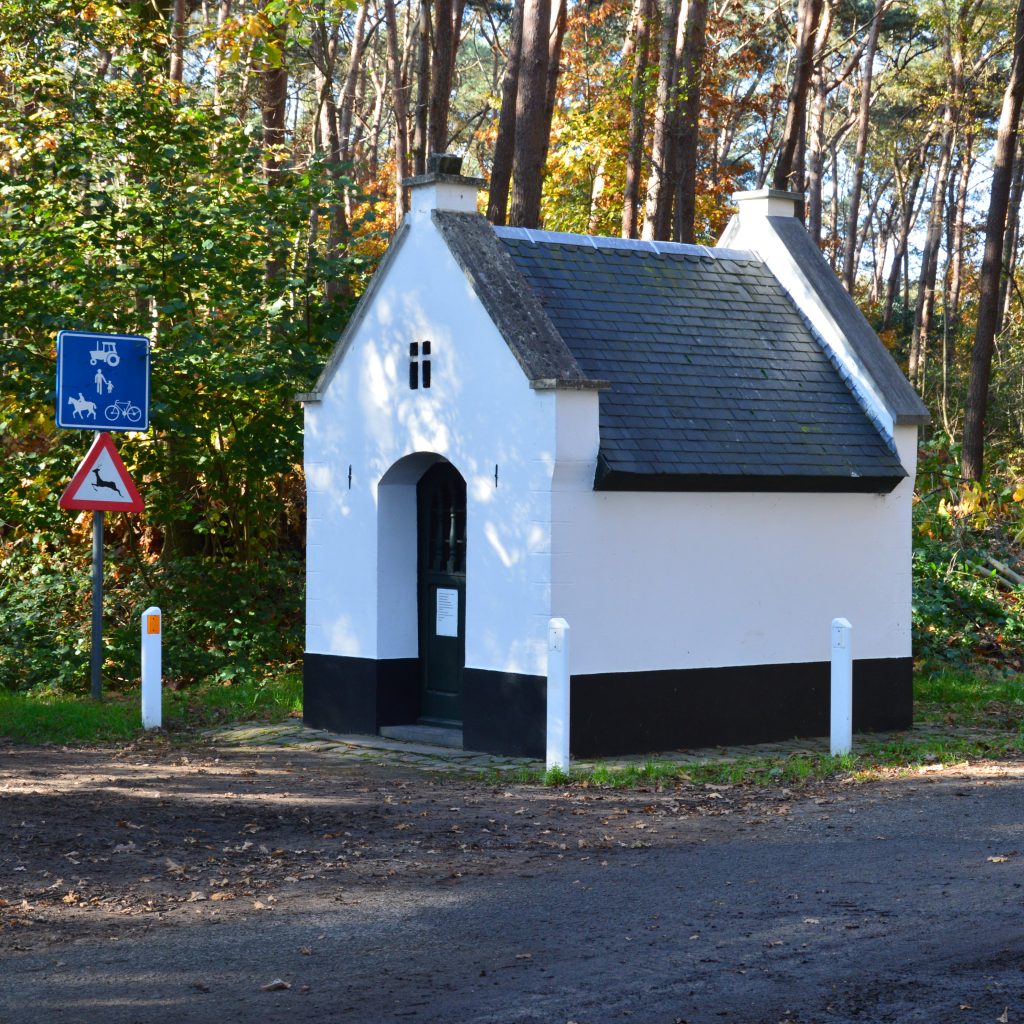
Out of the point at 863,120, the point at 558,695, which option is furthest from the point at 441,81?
the point at 863,120

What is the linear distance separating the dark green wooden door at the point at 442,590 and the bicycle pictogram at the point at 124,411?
2.81 meters

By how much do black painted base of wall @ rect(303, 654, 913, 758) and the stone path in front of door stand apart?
5.3 inches

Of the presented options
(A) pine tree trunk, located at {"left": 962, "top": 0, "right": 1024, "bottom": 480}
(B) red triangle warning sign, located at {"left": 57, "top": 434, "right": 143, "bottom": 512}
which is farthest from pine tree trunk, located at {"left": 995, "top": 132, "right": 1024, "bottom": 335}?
(B) red triangle warning sign, located at {"left": 57, "top": 434, "right": 143, "bottom": 512}

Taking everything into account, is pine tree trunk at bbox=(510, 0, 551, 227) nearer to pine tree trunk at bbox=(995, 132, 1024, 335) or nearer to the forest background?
the forest background

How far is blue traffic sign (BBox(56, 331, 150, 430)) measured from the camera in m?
14.0

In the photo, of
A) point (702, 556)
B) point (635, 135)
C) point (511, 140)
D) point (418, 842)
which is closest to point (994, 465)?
point (635, 135)

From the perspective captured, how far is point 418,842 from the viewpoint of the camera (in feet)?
28.8

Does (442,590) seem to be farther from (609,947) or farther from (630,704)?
(609,947)

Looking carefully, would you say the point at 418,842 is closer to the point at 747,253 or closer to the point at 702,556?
the point at 702,556

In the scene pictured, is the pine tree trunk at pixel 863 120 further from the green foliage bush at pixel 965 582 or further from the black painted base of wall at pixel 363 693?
the black painted base of wall at pixel 363 693

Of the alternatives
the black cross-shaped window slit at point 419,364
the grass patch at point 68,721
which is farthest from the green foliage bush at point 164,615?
the black cross-shaped window slit at point 419,364

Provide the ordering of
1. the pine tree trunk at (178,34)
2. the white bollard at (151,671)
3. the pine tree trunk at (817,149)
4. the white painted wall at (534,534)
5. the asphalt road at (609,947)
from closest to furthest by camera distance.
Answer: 1. the asphalt road at (609,947)
2. the white painted wall at (534,534)
3. the white bollard at (151,671)
4. the pine tree trunk at (178,34)
5. the pine tree trunk at (817,149)

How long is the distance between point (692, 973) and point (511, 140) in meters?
19.9

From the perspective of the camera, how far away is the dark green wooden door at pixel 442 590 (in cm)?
1373
